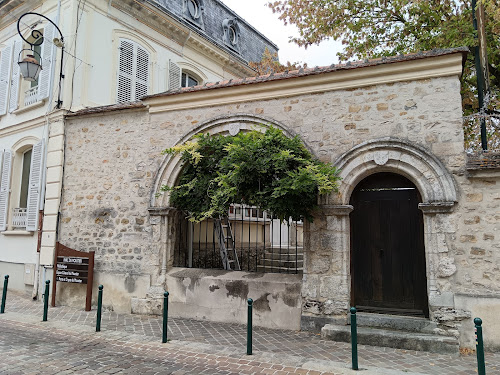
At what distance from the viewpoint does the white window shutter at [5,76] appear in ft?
36.6

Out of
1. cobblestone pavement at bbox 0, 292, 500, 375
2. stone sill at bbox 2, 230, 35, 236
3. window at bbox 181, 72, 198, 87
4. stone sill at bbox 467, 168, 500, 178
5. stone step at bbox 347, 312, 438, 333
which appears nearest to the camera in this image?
cobblestone pavement at bbox 0, 292, 500, 375

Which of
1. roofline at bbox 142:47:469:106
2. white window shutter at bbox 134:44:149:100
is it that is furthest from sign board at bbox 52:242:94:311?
white window shutter at bbox 134:44:149:100

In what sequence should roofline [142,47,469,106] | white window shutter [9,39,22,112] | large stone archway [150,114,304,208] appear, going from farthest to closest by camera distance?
white window shutter [9,39,22,112]
large stone archway [150,114,304,208]
roofline [142,47,469,106]

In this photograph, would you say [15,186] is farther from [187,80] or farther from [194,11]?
[194,11]

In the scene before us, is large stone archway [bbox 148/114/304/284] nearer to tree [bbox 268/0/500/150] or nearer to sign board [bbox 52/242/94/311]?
sign board [bbox 52/242/94/311]

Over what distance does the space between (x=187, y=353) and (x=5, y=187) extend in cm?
840

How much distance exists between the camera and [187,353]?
5.15 meters

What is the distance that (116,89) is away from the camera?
415 inches

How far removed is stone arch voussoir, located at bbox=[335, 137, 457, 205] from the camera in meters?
5.64

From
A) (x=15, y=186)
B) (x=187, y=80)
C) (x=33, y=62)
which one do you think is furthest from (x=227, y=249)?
(x=187, y=80)

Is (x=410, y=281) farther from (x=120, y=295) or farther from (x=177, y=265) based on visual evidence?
(x=120, y=295)

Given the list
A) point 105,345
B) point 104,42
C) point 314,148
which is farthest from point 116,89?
point 105,345

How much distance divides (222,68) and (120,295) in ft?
31.4

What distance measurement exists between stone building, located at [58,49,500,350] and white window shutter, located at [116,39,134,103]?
2.56 meters
